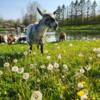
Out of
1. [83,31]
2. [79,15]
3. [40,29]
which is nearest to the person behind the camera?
[40,29]

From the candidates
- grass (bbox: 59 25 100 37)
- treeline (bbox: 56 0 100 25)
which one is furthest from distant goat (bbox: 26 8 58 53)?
treeline (bbox: 56 0 100 25)

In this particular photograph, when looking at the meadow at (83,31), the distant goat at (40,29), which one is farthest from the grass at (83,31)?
the distant goat at (40,29)

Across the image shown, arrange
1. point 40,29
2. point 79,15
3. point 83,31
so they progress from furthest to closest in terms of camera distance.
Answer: point 79,15 < point 83,31 < point 40,29

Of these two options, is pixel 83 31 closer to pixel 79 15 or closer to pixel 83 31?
pixel 83 31

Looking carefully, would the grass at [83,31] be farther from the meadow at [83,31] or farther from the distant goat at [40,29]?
the distant goat at [40,29]

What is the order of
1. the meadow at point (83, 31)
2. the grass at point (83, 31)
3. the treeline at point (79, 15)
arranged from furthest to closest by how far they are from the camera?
the treeline at point (79, 15)
the grass at point (83, 31)
the meadow at point (83, 31)

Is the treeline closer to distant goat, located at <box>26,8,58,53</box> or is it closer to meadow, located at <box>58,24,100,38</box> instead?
meadow, located at <box>58,24,100,38</box>

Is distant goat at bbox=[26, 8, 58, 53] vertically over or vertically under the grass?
over

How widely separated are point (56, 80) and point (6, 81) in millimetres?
1531

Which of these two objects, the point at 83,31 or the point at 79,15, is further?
the point at 79,15

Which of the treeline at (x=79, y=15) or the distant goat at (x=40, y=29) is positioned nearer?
the distant goat at (x=40, y=29)

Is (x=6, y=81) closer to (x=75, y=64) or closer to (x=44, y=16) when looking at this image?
(x=75, y=64)

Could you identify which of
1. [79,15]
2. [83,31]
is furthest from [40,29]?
[79,15]

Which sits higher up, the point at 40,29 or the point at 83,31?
the point at 40,29
